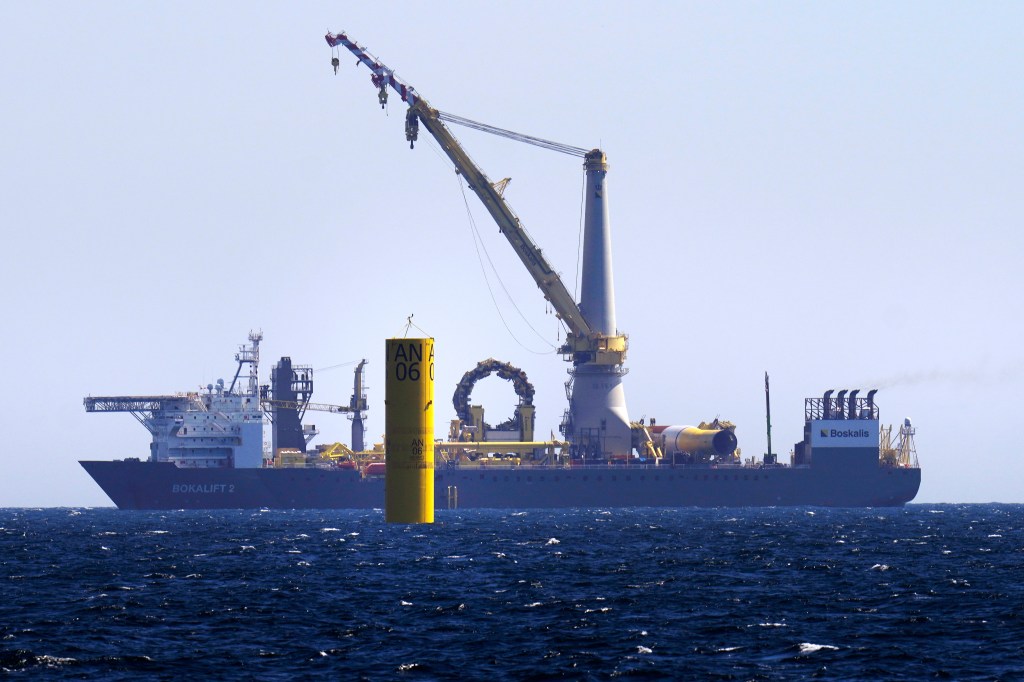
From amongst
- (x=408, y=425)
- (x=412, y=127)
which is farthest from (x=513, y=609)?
(x=412, y=127)

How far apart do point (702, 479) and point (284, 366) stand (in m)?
35.7

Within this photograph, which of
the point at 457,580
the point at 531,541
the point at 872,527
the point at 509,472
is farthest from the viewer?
the point at 509,472

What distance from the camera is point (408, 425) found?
51281 mm

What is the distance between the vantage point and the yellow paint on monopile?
50.9m

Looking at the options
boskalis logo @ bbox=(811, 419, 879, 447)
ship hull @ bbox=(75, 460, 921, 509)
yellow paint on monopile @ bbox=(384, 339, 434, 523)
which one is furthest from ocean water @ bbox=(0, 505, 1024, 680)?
boskalis logo @ bbox=(811, 419, 879, 447)

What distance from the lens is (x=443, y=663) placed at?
90.5 ft

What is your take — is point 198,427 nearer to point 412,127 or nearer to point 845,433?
point 412,127

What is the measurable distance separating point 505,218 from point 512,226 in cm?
82

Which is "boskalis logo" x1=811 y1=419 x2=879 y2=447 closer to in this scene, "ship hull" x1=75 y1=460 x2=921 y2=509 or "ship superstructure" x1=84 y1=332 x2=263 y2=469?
"ship hull" x1=75 y1=460 x2=921 y2=509

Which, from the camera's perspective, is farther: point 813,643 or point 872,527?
point 872,527

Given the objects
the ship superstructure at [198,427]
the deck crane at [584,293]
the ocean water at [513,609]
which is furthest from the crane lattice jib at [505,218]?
the ocean water at [513,609]

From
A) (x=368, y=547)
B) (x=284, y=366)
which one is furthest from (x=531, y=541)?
(x=284, y=366)

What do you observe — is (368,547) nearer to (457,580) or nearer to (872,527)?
(457,580)

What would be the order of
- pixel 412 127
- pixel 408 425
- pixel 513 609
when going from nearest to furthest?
pixel 513 609
pixel 408 425
pixel 412 127
